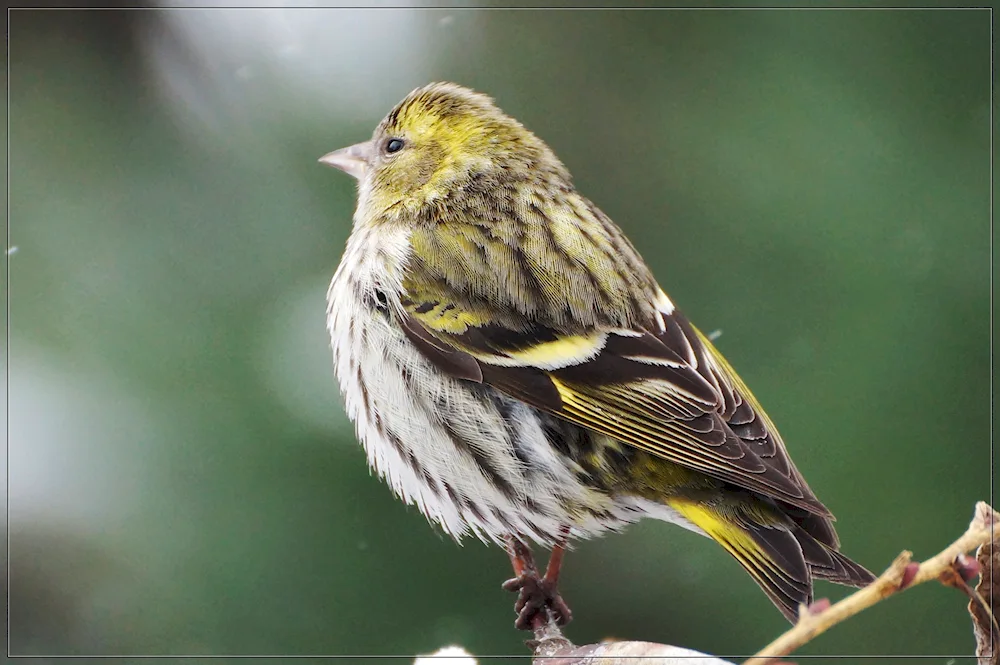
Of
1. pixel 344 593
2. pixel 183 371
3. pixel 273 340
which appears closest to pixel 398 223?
pixel 273 340

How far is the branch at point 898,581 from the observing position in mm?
590

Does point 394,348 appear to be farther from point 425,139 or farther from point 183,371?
point 183,371

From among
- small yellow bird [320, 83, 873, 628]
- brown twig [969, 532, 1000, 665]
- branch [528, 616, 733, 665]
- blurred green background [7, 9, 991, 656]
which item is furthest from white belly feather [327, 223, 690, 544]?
brown twig [969, 532, 1000, 665]

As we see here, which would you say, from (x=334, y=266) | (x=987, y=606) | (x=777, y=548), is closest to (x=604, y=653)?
(x=777, y=548)

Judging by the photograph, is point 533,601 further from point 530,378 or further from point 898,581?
point 898,581

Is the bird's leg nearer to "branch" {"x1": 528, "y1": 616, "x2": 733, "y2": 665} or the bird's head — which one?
"branch" {"x1": 528, "y1": 616, "x2": 733, "y2": 665}

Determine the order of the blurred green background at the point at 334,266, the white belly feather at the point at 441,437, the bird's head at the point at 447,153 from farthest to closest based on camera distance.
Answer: the blurred green background at the point at 334,266
the bird's head at the point at 447,153
the white belly feather at the point at 441,437

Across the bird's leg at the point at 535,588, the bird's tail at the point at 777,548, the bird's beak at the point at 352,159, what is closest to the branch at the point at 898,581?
the bird's tail at the point at 777,548

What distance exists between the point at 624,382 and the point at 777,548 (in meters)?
0.23

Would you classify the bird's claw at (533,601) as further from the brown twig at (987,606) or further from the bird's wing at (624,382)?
the brown twig at (987,606)

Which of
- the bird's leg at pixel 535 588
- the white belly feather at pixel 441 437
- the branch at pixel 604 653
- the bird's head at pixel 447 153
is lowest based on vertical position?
the branch at pixel 604 653

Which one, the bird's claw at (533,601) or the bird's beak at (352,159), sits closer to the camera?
the bird's claw at (533,601)

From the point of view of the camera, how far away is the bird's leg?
45.9 inches

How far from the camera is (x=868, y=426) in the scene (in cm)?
138
